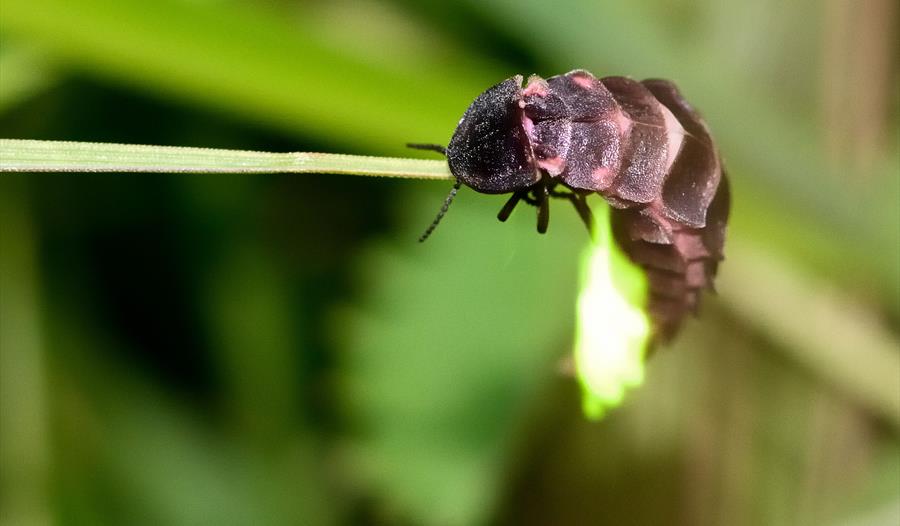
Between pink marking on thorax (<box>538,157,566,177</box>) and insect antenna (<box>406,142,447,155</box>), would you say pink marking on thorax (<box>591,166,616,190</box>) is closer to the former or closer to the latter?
pink marking on thorax (<box>538,157,566,177</box>)

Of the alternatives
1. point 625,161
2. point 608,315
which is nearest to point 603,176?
point 625,161

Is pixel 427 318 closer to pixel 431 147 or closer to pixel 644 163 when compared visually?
pixel 431 147

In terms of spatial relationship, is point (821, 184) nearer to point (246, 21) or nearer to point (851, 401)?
point (851, 401)

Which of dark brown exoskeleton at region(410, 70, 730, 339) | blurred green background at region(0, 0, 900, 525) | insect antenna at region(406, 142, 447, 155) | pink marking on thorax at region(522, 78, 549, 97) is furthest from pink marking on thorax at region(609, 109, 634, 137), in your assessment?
blurred green background at region(0, 0, 900, 525)

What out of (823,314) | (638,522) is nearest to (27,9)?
(638,522)

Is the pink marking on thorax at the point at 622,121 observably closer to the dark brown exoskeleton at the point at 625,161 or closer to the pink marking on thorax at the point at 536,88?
the dark brown exoskeleton at the point at 625,161
